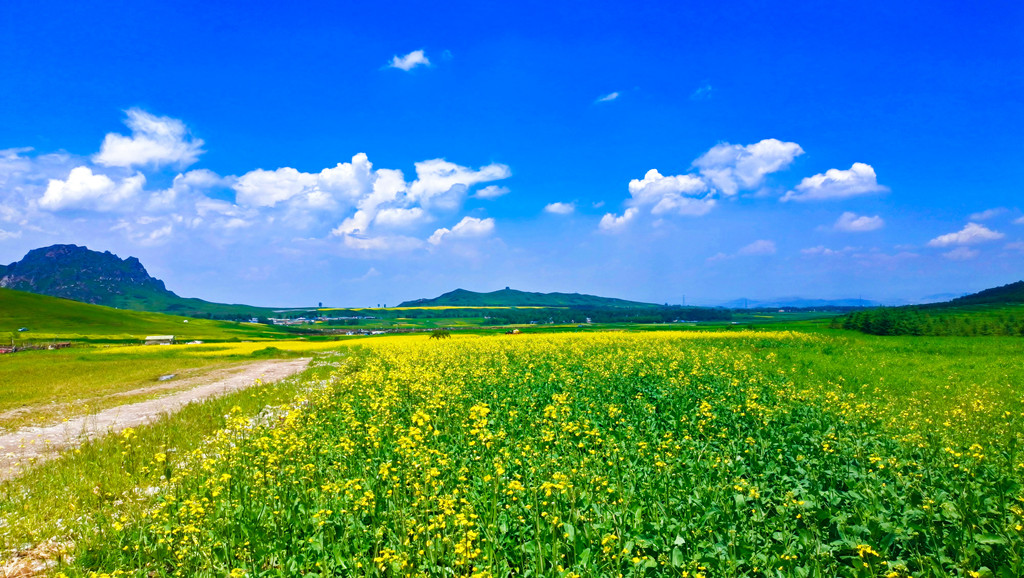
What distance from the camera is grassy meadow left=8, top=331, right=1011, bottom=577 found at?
15.4 feet

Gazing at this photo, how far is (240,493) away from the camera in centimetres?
668

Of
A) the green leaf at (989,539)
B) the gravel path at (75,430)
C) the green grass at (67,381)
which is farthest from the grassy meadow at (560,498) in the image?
the green grass at (67,381)

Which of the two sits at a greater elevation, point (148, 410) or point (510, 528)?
point (510, 528)

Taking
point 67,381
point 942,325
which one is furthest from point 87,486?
point 942,325

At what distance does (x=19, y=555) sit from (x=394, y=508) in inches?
201

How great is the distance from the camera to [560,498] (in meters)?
5.92

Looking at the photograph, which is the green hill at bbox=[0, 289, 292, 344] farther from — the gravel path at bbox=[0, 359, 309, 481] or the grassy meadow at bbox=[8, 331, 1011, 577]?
the grassy meadow at bbox=[8, 331, 1011, 577]

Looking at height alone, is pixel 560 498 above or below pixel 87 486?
above

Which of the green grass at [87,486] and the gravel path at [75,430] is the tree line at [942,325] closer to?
the gravel path at [75,430]

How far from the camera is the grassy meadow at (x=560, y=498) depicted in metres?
4.71

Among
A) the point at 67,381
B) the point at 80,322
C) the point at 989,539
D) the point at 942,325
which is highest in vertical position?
the point at 942,325

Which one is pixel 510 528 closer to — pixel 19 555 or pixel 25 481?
pixel 19 555

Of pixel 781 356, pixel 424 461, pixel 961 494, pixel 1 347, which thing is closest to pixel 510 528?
pixel 424 461

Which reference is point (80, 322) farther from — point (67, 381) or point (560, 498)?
point (560, 498)
